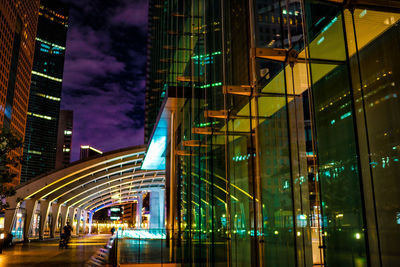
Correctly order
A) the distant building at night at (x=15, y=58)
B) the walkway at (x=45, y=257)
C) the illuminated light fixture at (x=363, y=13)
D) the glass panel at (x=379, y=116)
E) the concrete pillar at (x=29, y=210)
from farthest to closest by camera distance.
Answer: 1. the distant building at night at (x=15, y=58)
2. the concrete pillar at (x=29, y=210)
3. the walkway at (x=45, y=257)
4. the illuminated light fixture at (x=363, y=13)
5. the glass panel at (x=379, y=116)

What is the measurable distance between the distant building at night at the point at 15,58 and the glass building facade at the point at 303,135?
330 ft

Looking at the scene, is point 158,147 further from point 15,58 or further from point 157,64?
point 15,58

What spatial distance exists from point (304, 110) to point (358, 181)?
147 cm

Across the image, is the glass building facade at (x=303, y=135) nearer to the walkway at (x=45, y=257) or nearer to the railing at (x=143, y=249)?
the railing at (x=143, y=249)

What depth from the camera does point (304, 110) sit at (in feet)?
13.1

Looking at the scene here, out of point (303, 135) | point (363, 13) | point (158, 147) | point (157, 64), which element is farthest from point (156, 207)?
point (363, 13)

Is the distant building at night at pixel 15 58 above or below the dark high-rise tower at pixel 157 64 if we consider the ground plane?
above

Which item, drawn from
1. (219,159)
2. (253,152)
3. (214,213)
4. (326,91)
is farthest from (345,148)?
(214,213)

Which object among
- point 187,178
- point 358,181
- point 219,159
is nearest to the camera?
point 358,181

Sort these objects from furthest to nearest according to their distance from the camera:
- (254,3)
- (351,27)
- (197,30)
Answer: (197,30), (254,3), (351,27)

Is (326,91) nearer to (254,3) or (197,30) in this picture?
(254,3)

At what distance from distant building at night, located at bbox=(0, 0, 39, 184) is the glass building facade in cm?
10071

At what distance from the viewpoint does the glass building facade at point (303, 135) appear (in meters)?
2.66

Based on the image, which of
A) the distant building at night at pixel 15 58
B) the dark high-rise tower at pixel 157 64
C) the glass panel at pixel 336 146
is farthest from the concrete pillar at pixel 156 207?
the glass panel at pixel 336 146
